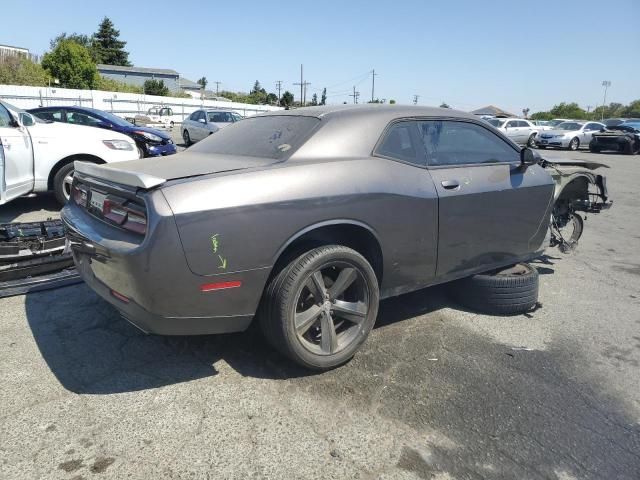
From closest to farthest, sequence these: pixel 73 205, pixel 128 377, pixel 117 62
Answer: pixel 128 377 → pixel 73 205 → pixel 117 62

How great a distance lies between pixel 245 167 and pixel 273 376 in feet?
4.21

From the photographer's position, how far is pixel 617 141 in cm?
2480

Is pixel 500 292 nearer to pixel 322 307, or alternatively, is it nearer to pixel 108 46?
pixel 322 307

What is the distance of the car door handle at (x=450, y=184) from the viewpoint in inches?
136

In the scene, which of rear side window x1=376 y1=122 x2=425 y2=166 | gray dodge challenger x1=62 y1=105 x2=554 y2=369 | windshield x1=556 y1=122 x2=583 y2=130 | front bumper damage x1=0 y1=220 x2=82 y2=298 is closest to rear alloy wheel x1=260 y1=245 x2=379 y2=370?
gray dodge challenger x1=62 y1=105 x2=554 y2=369

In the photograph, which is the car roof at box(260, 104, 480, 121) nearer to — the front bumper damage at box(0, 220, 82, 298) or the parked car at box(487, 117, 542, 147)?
the front bumper damage at box(0, 220, 82, 298)

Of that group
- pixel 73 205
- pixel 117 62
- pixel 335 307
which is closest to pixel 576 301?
pixel 335 307

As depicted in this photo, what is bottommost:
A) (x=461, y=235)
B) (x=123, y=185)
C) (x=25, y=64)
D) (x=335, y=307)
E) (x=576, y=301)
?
(x=576, y=301)

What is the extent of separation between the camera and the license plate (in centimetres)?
291

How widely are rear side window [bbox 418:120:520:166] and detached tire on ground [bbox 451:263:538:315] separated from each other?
38.1 inches

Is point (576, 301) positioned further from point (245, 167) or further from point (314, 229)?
point (245, 167)

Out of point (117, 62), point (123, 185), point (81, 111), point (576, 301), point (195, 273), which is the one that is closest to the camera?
point (195, 273)

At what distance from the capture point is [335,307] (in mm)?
3025

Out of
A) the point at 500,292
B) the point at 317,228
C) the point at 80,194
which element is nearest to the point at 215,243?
the point at 317,228
